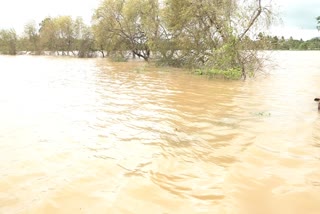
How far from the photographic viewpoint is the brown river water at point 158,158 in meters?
3.30

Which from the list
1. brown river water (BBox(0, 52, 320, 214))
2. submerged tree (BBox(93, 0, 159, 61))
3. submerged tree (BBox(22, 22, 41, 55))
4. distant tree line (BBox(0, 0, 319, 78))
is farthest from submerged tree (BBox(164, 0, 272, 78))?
submerged tree (BBox(22, 22, 41, 55))

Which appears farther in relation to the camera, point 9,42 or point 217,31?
point 9,42

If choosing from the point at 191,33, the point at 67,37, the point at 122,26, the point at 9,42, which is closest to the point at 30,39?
the point at 9,42

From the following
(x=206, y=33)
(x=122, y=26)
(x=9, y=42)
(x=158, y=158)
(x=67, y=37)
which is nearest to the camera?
(x=158, y=158)

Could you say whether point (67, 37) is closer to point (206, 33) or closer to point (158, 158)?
point (206, 33)

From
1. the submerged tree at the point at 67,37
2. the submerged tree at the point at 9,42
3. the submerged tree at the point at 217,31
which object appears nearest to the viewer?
the submerged tree at the point at 217,31

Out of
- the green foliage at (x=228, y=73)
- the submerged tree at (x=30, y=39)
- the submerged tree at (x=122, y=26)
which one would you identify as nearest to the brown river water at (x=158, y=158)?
the green foliage at (x=228, y=73)

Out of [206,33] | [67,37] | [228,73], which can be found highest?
[67,37]

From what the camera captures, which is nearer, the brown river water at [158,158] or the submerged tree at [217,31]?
the brown river water at [158,158]

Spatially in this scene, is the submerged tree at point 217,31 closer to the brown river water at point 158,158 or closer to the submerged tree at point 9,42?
the brown river water at point 158,158

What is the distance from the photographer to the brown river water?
10.8ft

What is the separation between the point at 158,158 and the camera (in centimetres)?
456

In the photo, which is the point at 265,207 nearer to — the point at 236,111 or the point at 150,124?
the point at 150,124

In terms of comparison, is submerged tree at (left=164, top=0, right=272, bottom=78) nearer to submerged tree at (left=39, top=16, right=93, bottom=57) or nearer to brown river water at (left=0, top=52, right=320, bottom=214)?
brown river water at (left=0, top=52, right=320, bottom=214)
